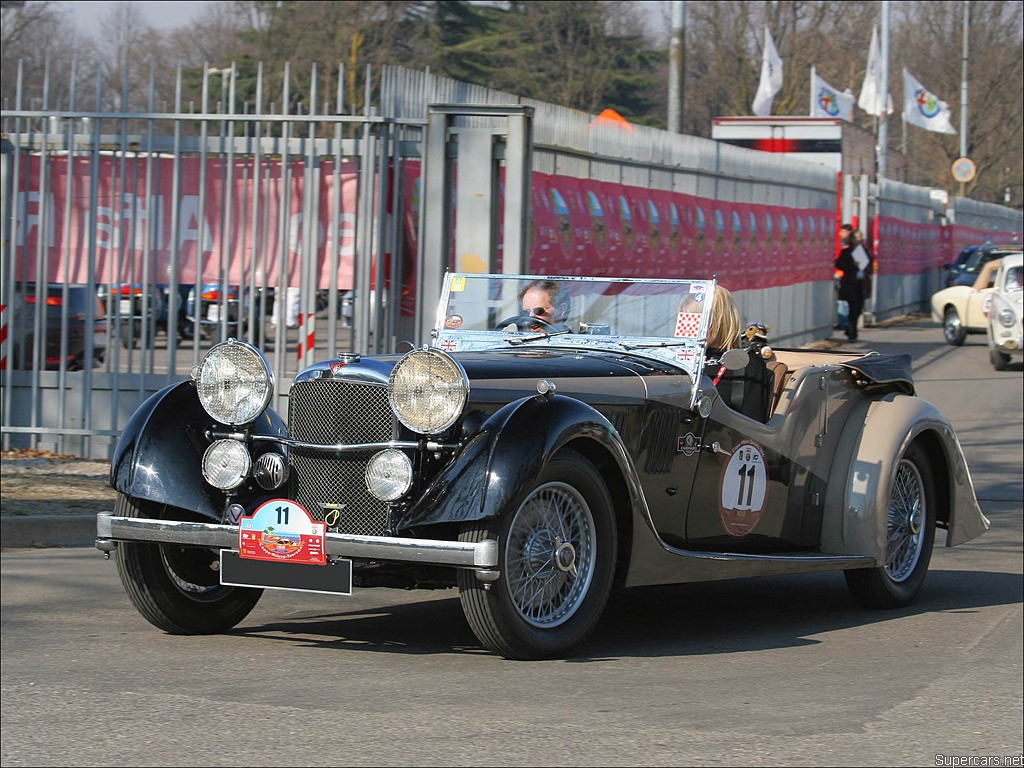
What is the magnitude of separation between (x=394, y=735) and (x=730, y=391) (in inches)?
101

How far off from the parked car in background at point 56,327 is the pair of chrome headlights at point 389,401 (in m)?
5.87

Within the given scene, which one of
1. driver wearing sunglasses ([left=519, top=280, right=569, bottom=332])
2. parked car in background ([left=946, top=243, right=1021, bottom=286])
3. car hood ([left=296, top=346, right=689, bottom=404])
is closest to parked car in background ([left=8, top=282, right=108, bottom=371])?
driver wearing sunglasses ([left=519, top=280, right=569, bottom=332])

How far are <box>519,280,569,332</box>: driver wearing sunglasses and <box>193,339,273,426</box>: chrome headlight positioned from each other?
138 centimetres

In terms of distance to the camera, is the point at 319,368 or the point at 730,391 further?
the point at 730,391

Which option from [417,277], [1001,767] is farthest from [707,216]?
[1001,767]

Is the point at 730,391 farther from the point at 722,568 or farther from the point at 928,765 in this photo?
the point at 928,765

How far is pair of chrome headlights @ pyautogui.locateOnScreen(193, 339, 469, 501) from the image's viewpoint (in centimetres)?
543

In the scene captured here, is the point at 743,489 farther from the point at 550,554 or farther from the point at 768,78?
the point at 768,78

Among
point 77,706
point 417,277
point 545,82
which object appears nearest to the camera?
point 77,706

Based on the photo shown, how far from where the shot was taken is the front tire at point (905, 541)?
7273 millimetres

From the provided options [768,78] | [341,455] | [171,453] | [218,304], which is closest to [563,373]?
[341,455]

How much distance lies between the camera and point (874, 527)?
7.13 meters

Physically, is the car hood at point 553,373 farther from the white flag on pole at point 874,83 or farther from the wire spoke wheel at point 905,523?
the white flag on pole at point 874,83

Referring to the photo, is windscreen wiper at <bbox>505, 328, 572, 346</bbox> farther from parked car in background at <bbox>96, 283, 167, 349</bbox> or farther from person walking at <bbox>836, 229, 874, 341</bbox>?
person walking at <bbox>836, 229, 874, 341</bbox>
